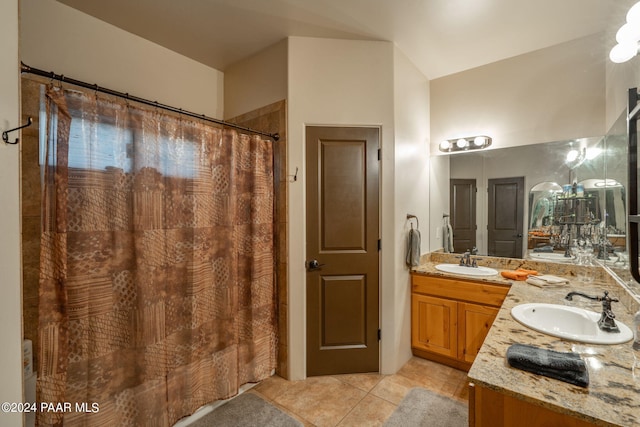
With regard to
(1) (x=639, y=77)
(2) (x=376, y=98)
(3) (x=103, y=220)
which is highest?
(2) (x=376, y=98)

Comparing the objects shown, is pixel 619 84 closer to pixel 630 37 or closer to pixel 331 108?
pixel 630 37

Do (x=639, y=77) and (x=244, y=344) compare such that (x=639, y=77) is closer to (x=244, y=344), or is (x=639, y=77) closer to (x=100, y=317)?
(x=244, y=344)

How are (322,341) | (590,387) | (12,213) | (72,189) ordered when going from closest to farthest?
1. (590,387)
2. (12,213)
3. (72,189)
4. (322,341)

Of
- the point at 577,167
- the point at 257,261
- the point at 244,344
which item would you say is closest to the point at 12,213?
the point at 257,261

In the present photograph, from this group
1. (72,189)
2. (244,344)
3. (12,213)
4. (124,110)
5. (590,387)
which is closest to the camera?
(590,387)

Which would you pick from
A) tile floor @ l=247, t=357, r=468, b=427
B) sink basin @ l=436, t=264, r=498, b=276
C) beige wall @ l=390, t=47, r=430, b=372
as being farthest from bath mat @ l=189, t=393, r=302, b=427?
sink basin @ l=436, t=264, r=498, b=276

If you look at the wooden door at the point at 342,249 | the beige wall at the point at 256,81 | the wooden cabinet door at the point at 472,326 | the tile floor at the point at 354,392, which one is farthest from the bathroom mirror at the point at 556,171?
the beige wall at the point at 256,81

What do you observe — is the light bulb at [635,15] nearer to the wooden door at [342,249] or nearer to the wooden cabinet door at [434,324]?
the wooden door at [342,249]

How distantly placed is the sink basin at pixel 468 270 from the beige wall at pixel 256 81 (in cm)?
211

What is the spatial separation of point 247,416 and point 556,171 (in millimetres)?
3048

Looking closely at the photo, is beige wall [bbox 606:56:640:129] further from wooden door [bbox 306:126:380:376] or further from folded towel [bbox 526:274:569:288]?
wooden door [bbox 306:126:380:376]

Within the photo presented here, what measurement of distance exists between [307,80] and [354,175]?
85 centimetres

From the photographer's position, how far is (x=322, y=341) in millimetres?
2240

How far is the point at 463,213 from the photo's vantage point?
276 centimetres
